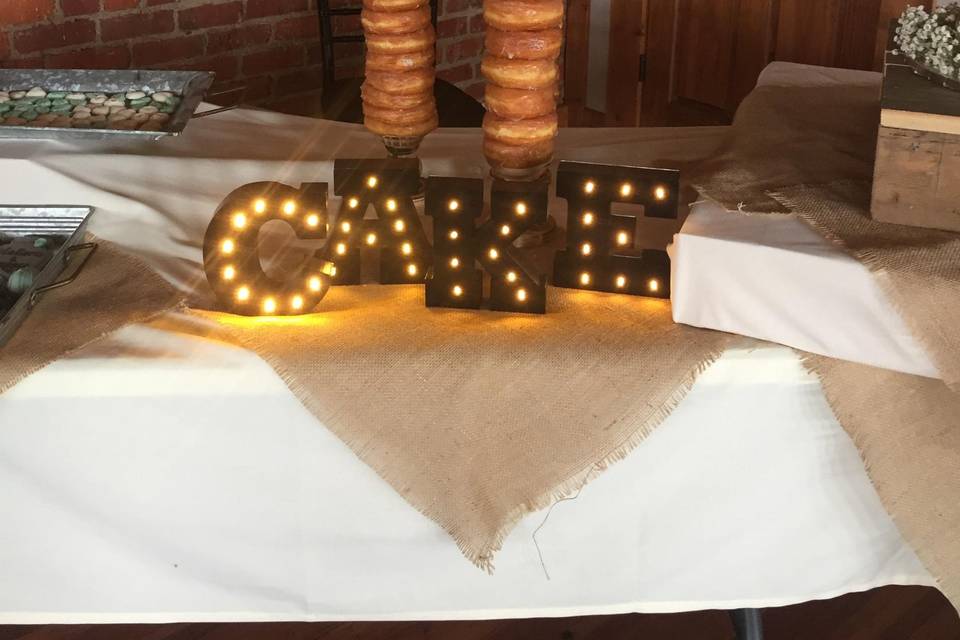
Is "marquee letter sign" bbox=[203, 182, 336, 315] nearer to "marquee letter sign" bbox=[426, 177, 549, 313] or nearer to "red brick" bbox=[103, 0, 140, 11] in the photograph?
"marquee letter sign" bbox=[426, 177, 549, 313]

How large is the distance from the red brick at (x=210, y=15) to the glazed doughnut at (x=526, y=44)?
158cm

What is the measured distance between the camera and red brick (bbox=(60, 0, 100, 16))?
220 centimetres

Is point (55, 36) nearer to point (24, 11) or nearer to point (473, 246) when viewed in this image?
point (24, 11)

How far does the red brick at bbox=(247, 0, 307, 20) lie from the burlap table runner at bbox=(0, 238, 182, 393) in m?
1.59

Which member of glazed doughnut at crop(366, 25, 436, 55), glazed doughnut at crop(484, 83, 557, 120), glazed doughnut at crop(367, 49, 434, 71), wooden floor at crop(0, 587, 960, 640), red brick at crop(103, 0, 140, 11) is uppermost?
glazed doughnut at crop(366, 25, 436, 55)

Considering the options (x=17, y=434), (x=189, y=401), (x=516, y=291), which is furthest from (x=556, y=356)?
(x=17, y=434)

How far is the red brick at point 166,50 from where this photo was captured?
237 cm

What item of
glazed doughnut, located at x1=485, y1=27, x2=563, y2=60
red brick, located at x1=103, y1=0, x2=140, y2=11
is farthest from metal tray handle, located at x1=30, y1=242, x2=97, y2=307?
red brick, located at x1=103, y1=0, x2=140, y2=11

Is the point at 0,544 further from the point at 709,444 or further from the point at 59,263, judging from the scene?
the point at 709,444

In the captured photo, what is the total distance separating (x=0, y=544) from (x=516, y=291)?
1.71ft

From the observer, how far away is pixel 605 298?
1.04 meters

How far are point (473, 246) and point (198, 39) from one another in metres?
1.68

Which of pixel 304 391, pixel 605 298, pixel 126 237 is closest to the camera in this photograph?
pixel 304 391

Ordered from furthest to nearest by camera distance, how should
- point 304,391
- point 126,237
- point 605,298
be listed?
point 126,237, point 605,298, point 304,391
